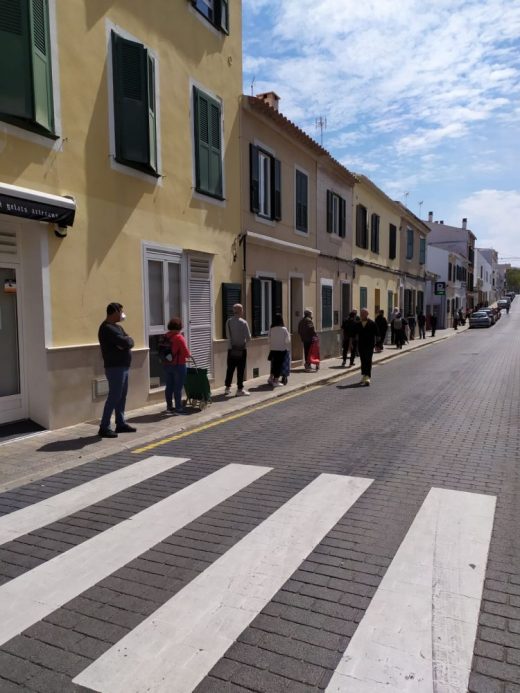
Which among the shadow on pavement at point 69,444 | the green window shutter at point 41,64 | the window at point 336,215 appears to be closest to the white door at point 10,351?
the shadow on pavement at point 69,444

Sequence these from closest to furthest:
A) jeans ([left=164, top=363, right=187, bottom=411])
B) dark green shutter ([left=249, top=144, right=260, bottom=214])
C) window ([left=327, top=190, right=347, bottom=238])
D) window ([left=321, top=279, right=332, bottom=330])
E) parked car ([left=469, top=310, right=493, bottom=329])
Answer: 1. jeans ([left=164, top=363, right=187, bottom=411])
2. dark green shutter ([left=249, top=144, right=260, bottom=214])
3. window ([left=321, top=279, right=332, bottom=330])
4. window ([left=327, top=190, right=347, bottom=238])
5. parked car ([left=469, top=310, right=493, bottom=329])

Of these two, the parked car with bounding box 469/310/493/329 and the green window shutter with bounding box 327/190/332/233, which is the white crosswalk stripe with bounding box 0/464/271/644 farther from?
the parked car with bounding box 469/310/493/329

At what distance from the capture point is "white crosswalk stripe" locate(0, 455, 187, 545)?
4217 millimetres

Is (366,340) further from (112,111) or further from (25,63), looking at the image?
(25,63)

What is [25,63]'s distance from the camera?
6.53m

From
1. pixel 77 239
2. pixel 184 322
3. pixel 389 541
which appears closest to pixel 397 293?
pixel 184 322

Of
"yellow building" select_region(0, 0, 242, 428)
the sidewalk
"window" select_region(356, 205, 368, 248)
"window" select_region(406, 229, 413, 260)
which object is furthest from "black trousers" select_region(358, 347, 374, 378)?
"window" select_region(406, 229, 413, 260)

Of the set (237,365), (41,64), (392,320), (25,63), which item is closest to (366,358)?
(237,365)

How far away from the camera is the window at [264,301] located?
12922 mm

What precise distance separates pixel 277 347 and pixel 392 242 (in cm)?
1688

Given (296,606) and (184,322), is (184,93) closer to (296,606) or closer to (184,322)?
(184,322)

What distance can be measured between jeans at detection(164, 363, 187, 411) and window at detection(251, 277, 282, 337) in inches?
180

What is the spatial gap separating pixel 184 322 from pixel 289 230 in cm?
606

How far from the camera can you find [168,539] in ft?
12.8
